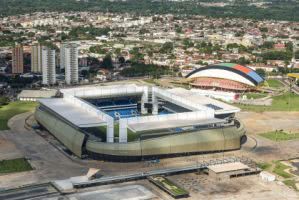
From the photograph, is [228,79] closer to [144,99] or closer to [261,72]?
[261,72]

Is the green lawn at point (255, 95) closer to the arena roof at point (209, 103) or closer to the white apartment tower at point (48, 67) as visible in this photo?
the arena roof at point (209, 103)

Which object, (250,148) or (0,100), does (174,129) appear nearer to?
(250,148)

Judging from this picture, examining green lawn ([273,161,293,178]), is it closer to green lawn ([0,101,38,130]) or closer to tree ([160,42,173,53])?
green lawn ([0,101,38,130])

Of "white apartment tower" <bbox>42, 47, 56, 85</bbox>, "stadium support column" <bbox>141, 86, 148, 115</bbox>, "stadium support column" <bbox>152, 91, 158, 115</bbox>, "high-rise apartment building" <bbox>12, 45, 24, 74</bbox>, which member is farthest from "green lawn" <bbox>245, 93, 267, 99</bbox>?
"high-rise apartment building" <bbox>12, 45, 24, 74</bbox>

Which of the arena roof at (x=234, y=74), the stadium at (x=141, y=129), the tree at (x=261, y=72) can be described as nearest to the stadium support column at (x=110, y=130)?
the stadium at (x=141, y=129)

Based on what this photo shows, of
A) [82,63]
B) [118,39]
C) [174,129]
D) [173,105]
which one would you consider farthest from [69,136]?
[118,39]
